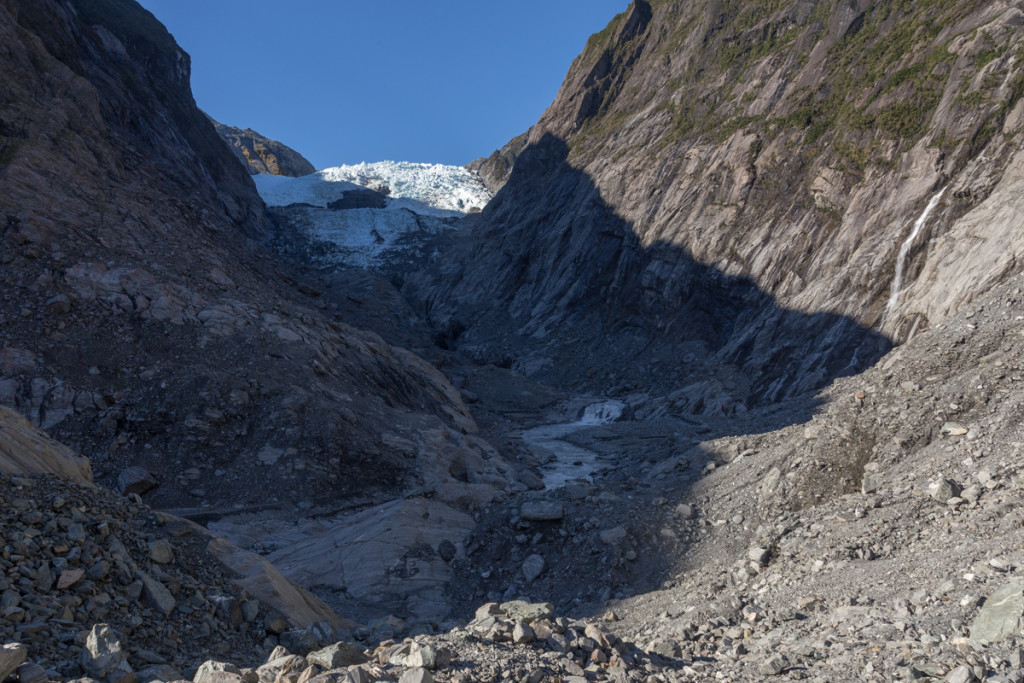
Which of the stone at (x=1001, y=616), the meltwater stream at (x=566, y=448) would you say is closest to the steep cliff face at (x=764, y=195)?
the meltwater stream at (x=566, y=448)

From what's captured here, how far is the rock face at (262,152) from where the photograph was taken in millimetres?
102375

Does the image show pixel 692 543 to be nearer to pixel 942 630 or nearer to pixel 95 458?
pixel 942 630

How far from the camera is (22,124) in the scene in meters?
19.7

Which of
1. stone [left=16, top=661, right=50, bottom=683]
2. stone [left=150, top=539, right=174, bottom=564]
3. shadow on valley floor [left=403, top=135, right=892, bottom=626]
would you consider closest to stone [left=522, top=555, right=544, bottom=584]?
shadow on valley floor [left=403, top=135, right=892, bottom=626]

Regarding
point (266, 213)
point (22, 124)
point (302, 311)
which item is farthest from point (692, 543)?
point (266, 213)

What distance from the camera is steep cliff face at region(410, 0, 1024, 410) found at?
22.6 m

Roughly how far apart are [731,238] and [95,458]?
2710cm

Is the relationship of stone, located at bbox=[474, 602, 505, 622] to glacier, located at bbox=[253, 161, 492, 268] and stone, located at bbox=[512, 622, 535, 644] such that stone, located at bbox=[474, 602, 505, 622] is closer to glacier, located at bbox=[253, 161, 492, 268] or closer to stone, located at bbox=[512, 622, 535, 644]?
stone, located at bbox=[512, 622, 535, 644]

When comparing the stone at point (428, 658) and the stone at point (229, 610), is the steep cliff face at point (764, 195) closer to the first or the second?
the stone at point (428, 658)

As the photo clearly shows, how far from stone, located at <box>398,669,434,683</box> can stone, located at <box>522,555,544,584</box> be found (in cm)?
557

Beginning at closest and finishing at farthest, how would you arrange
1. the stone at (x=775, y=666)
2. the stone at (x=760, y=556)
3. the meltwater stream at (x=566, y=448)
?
the stone at (x=775, y=666) < the stone at (x=760, y=556) < the meltwater stream at (x=566, y=448)

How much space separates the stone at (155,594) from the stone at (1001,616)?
7.17m

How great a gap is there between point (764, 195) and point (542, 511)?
25.1 metres

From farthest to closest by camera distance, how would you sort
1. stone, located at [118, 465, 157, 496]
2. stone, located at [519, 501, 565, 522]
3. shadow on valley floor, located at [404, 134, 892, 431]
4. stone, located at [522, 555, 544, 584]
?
1. shadow on valley floor, located at [404, 134, 892, 431]
2. stone, located at [118, 465, 157, 496]
3. stone, located at [519, 501, 565, 522]
4. stone, located at [522, 555, 544, 584]
